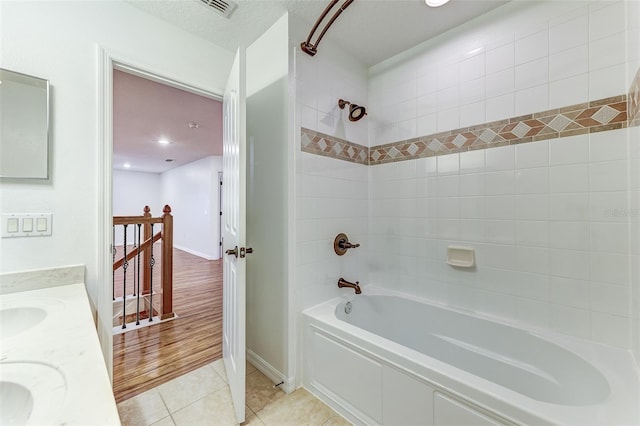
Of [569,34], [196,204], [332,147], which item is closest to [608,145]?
[569,34]

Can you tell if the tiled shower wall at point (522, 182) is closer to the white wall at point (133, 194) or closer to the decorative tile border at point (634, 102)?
the decorative tile border at point (634, 102)

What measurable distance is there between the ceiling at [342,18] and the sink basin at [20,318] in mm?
1702

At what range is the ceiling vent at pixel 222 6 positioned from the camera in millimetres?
1548

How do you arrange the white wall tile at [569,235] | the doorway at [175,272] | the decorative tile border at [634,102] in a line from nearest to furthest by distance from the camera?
the decorative tile border at [634,102] < the white wall tile at [569,235] < the doorway at [175,272]

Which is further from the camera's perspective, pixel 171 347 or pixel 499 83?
pixel 171 347

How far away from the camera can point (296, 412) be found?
152cm

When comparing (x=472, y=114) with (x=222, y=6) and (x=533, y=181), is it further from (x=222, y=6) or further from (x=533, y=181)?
(x=222, y=6)

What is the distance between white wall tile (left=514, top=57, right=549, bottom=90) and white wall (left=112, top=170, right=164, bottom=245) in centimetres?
874

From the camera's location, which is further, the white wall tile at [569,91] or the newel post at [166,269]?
the newel post at [166,269]

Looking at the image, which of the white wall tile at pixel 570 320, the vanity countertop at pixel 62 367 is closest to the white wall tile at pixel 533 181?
the white wall tile at pixel 570 320

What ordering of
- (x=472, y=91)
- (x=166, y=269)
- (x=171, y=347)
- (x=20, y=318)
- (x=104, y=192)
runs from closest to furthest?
(x=20, y=318) → (x=104, y=192) → (x=472, y=91) → (x=171, y=347) → (x=166, y=269)

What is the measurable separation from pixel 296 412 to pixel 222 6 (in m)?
2.48

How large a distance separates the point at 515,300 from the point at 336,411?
4.18ft

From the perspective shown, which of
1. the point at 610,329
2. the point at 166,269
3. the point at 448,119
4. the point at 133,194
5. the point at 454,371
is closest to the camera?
the point at 454,371
